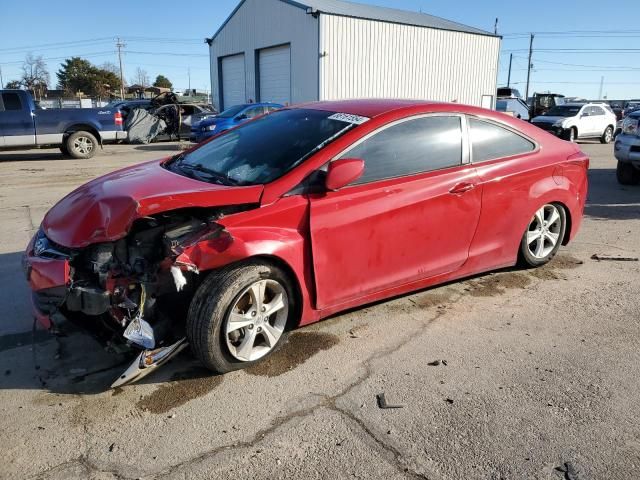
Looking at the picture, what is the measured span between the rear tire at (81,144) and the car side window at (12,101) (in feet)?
4.51

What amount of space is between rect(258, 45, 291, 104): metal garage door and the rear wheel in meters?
14.1

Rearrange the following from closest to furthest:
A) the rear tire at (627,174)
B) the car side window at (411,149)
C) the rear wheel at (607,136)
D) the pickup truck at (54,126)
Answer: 1. the car side window at (411,149)
2. the rear tire at (627,174)
3. the pickup truck at (54,126)
4. the rear wheel at (607,136)

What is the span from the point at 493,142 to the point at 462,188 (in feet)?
2.12

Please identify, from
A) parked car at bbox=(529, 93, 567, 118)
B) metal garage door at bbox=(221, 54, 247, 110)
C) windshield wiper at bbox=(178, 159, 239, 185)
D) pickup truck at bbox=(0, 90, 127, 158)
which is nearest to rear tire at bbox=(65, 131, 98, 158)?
pickup truck at bbox=(0, 90, 127, 158)

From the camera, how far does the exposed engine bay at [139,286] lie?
2.97m

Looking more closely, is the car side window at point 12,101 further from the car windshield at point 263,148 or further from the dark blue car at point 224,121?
the car windshield at point 263,148

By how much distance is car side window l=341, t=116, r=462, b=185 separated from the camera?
3.69m

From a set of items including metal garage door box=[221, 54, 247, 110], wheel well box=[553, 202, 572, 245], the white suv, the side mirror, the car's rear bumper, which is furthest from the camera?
metal garage door box=[221, 54, 247, 110]

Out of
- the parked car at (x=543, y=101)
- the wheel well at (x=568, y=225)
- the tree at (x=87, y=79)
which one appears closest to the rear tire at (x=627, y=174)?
the wheel well at (x=568, y=225)

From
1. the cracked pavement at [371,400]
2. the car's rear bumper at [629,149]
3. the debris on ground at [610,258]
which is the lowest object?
the cracked pavement at [371,400]

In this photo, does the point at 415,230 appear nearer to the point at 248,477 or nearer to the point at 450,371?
the point at 450,371

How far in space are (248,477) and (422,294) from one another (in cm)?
251

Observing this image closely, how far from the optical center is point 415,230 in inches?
150

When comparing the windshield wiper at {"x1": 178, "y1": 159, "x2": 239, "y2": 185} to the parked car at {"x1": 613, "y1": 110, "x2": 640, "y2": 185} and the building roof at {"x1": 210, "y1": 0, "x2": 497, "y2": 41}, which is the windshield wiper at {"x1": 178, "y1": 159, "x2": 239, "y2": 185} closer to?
the parked car at {"x1": 613, "y1": 110, "x2": 640, "y2": 185}
